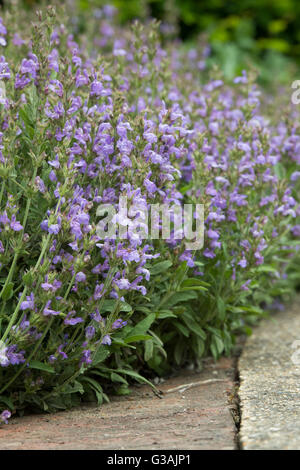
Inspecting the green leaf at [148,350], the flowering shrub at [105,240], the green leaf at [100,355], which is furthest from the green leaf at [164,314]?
the green leaf at [100,355]

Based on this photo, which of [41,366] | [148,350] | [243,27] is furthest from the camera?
[243,27]

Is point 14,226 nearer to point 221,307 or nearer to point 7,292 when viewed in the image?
point 7,292

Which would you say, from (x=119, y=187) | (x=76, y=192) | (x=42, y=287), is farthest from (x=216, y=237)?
(x=42, y=287)

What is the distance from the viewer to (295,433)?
97.1 inches

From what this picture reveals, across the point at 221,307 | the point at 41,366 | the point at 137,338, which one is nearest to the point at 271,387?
the point at 221,307

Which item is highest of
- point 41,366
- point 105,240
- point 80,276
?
point 105,240

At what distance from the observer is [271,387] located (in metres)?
3.29

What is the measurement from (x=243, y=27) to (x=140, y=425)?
792cm

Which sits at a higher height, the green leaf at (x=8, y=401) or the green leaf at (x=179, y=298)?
the green leaf at (x=179, y=298)

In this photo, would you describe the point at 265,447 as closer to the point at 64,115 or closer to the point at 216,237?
the point at 216,237

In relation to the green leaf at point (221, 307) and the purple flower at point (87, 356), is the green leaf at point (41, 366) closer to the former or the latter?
the purple flower at point (87, 356)

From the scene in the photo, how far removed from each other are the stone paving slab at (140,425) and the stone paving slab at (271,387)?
0.09 metres

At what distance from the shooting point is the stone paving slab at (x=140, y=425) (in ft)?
8.23

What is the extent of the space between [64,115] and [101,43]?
2.81 m
